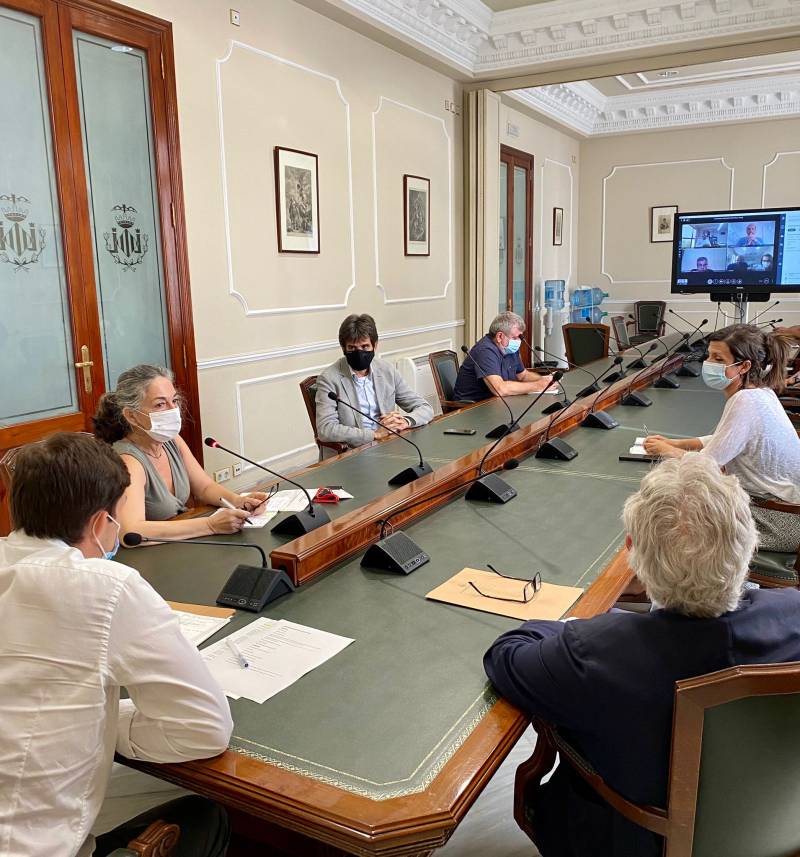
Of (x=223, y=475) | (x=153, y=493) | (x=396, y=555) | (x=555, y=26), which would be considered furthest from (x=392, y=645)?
(x=555, y=26)

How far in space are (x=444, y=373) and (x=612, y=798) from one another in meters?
3.46

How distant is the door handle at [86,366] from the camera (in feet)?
10.8

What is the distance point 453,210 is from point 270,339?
2.62 m

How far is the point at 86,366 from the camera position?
10.8 ft

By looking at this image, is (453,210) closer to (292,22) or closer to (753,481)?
(292,22)

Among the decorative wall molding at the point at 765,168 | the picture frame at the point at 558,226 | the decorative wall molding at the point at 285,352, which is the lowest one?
the decorative wall molding at the point at 285,352

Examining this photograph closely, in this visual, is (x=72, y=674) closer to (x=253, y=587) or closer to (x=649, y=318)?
(x=253, y=587)

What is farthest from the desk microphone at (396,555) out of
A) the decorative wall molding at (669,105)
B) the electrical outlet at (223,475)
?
the decorative wall molding at (669,105)

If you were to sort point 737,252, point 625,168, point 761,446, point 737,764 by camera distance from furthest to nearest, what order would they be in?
point 625,168
point 737,252
point 761,446
point 737,764

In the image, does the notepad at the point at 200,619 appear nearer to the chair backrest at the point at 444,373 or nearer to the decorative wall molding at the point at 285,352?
the decorative wall molding at the point at 285,352

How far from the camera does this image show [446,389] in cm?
444

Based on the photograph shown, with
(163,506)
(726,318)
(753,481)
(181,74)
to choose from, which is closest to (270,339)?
(181,74)

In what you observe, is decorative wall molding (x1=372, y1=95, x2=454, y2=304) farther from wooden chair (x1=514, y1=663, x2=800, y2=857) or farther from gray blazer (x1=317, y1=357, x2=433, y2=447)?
wooden chair (x1=514, y1=663, x2=800, y2=857)

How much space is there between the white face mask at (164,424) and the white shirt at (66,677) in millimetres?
1167
